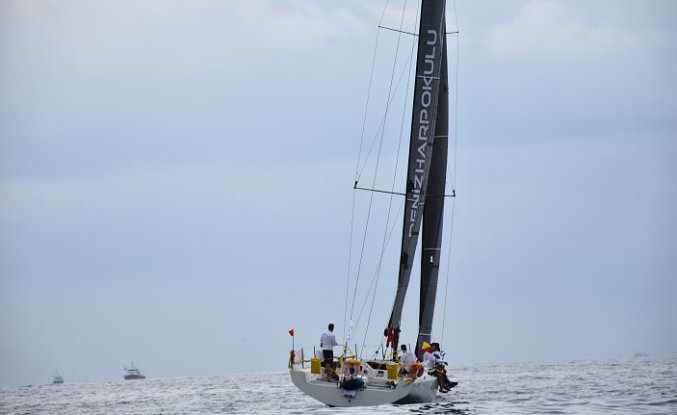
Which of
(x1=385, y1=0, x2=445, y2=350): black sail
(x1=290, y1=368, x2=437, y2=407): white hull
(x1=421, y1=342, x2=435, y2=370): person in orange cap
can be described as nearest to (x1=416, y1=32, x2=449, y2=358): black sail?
(x1=385, y1=0, x2=445, y2=350): black sail

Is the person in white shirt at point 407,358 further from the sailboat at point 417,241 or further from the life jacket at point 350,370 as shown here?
the life jacket at point 350,370

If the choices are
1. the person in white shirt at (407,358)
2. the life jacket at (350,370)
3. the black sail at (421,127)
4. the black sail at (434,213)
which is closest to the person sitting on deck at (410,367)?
the person in white shirt at (407,358)

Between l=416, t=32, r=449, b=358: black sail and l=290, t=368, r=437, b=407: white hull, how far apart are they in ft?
26.1

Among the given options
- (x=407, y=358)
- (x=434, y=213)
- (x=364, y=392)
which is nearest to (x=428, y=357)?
(x=407, y=358)

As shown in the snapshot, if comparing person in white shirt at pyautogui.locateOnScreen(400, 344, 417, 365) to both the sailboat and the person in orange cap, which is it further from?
the person in orange cap

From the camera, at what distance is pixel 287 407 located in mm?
41938

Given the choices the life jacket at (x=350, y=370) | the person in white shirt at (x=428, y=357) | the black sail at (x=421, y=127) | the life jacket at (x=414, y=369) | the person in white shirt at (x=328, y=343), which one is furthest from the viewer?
the black sail at (x=421, y=127)

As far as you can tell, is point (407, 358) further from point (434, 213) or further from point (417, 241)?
point (434, 213)

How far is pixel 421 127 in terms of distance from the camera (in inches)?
1740

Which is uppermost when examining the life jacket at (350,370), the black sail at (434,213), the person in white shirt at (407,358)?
the black sail at (434,213)

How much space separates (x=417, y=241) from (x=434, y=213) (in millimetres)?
2249

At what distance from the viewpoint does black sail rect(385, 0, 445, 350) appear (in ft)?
144

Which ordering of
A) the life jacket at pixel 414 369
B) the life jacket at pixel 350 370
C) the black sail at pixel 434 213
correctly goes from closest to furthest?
the life jacket at pixel 350 370
the life jacket at pixel 414 369
the black sail at pixel 434 213

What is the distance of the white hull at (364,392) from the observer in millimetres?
36656
